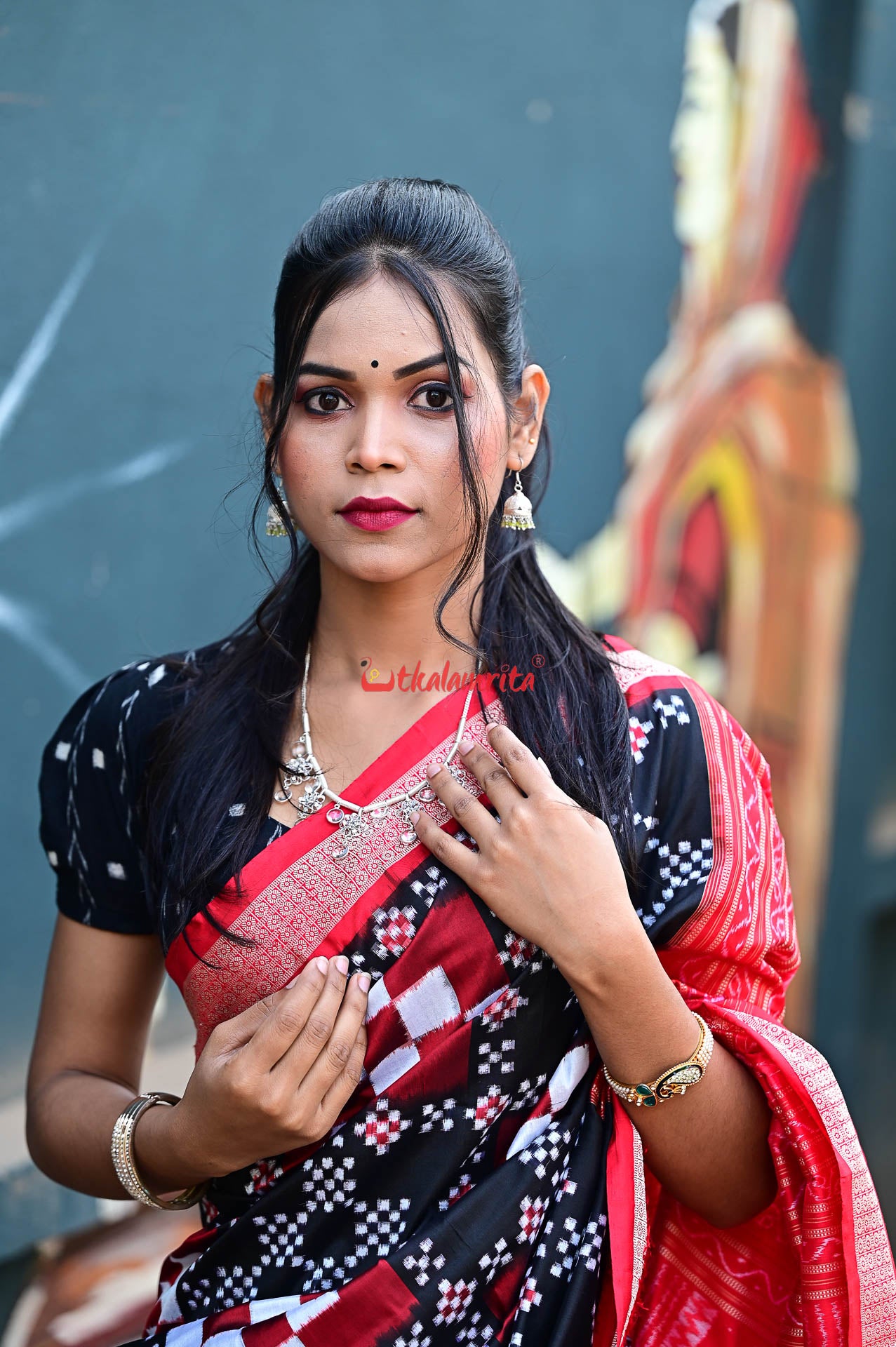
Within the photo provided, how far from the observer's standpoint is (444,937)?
1424mm

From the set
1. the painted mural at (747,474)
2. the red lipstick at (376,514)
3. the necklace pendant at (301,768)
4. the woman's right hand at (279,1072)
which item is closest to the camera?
Answer: the woman's right hand at (279,1072)

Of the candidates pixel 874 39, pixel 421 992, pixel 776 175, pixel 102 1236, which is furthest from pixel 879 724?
pixel 421 992

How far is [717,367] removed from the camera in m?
3.53

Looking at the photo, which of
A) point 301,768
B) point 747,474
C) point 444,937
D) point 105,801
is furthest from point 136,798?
point 747,474

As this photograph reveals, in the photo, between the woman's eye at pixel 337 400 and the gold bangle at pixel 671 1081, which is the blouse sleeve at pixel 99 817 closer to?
the woman's eye at pixel 337 400

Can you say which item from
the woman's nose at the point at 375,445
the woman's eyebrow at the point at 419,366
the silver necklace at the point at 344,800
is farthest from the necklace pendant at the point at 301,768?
the woman's eyebrow at the point at 419,366

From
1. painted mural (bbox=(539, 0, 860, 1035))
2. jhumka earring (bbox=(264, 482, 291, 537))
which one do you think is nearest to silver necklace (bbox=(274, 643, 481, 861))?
jhumka earring (bbox=(264, 482, 291, 537))

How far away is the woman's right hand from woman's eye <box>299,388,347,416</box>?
2.03 ft

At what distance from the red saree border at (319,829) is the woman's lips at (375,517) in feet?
0.80

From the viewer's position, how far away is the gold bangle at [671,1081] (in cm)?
137

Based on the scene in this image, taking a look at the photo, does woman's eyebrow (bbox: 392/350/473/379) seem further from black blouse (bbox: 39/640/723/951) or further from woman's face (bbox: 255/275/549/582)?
black blouse (bbox: 39/640/723/951)

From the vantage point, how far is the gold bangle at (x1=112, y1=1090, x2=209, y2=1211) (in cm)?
153

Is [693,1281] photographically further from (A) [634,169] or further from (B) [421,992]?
(A) [634,169]

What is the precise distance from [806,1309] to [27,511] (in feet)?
5.55
